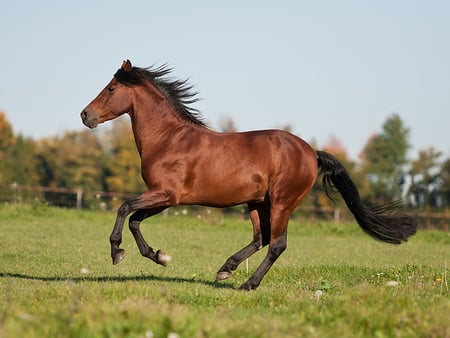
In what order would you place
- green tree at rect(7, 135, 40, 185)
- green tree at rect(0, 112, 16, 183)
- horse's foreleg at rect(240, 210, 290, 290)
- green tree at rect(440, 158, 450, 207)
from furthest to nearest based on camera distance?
green tree at rect(7, 135, 40, 185) < green tree at rect(0, 112, 16, 183) < green tree at rect(440, 158, 450, 207) < horse's foreleg at rect(240, 210, 290, 290)

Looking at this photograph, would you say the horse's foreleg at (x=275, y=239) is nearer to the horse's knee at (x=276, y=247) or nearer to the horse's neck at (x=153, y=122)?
the horse's knee at (x=276, y=247)

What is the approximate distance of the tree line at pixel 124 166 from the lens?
7212 cm

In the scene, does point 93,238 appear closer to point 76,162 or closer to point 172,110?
point 172,110

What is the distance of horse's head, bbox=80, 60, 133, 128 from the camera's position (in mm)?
10023

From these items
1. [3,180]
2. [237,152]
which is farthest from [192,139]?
[3,180]

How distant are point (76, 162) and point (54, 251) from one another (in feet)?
232

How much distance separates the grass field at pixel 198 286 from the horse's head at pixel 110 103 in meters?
2.20

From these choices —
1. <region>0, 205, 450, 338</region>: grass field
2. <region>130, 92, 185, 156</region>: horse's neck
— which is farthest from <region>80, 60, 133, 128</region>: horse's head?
<region>0, 205, 450, 338</region>: grass field

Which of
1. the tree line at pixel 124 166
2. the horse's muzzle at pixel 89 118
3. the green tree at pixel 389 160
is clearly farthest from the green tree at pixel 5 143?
the horse's muzzle at pixel 89 118

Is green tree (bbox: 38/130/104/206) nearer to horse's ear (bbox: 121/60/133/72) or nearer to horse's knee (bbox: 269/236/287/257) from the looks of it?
horse's ear (bbox: 121/60/133/72)

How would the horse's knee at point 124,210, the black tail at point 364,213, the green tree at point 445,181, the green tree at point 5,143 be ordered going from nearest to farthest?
1. the horse's knee at point 124,210
2. the black tail at point 364,213
3. the green tree at point 445,181
4. the green tree at point 5,143

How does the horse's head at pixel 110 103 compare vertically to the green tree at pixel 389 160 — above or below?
below

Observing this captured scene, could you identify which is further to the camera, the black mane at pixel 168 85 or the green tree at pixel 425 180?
the green tree at pixel 425 180

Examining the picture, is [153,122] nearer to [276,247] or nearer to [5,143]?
[276,247]
